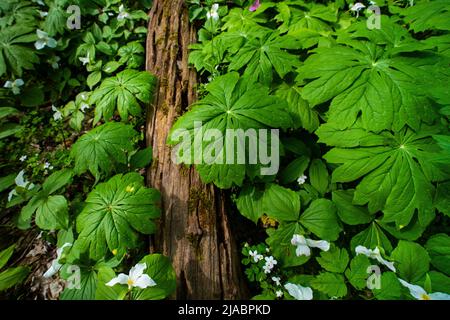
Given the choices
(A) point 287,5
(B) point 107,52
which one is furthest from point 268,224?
(B) point 107,52

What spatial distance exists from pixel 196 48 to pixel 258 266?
2.05 metres

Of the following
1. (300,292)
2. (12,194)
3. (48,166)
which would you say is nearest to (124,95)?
(48,166)

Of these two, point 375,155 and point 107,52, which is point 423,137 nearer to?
point 375,155

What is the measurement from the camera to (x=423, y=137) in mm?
1648

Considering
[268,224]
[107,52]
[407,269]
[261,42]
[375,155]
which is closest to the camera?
[407,269]

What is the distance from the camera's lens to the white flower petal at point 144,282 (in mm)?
1348

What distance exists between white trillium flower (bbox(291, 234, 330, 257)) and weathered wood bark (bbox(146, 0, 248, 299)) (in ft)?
1.41

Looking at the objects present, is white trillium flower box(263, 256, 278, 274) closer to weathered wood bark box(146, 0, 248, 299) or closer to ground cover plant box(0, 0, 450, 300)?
ground cover plant box(0, 0, 450, 300)

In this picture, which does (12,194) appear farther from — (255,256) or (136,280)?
(255,256)

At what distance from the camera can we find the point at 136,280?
54.6 inches

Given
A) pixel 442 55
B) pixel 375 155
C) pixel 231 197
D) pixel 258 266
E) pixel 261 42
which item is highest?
pixel 261 42

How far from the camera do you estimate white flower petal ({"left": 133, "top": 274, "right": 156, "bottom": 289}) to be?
135cm

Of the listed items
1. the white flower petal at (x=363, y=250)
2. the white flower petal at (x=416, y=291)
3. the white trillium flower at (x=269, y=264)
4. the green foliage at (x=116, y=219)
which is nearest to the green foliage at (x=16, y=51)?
the green foliage at (x=116, y=219)

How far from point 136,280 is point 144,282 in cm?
6
